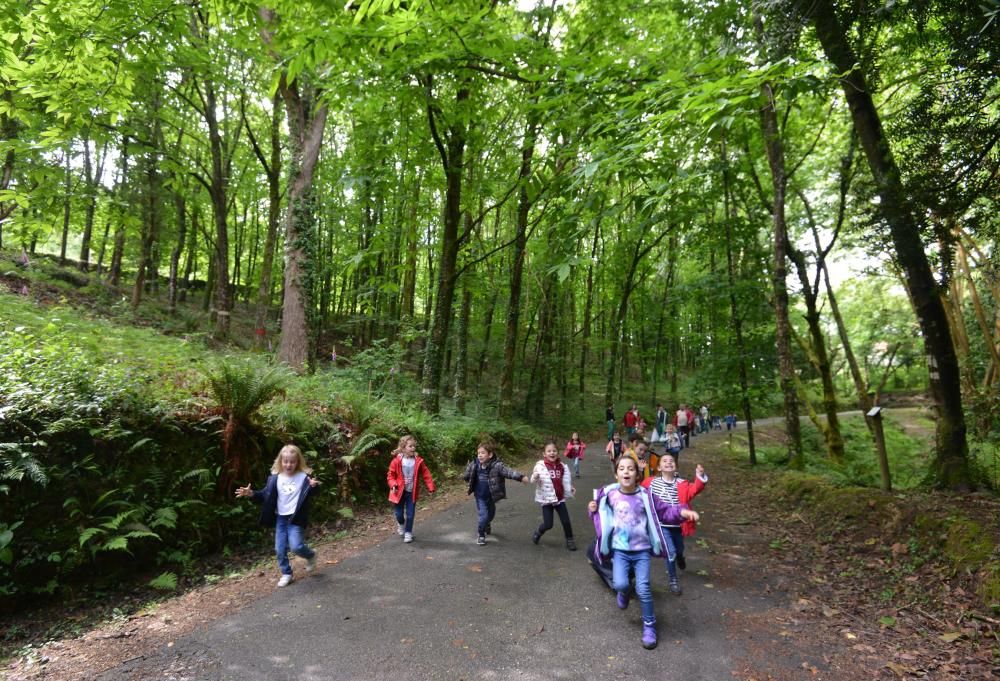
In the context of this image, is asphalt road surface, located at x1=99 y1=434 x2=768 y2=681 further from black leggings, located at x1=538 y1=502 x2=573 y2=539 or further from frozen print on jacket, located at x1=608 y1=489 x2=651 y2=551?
frozen print on jacket, located at x1=608 y1=489 x2=651 y2=551

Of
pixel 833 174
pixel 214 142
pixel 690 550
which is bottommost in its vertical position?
pixel 690 550

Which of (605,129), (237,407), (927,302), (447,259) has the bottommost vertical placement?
(237,407)

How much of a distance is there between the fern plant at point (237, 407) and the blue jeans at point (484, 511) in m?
3.41

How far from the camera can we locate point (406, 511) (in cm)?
666

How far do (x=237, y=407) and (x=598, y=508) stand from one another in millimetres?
→ 5268

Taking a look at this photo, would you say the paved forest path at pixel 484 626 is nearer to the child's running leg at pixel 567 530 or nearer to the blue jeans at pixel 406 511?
the child's running leg at pixel 567 530

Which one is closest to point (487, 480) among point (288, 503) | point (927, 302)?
point (288, 503)

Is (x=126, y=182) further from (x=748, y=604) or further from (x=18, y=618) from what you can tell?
(x=748, y=604)

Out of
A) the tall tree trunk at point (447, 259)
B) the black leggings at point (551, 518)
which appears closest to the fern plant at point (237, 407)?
the black leggings at point (551, 518)

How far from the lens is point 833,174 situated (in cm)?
1509

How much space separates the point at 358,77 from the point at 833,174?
52.6ft

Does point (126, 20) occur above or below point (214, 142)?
below

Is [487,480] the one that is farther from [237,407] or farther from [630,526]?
[237,407]

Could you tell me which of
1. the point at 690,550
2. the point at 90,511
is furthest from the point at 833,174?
the point at 90,511
